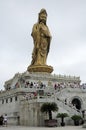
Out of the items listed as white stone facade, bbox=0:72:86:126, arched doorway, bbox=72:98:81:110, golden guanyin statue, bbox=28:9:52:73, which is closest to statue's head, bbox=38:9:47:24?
golden guanyin statue, bbox=28:9:52:73

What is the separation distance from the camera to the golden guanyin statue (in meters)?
66.4

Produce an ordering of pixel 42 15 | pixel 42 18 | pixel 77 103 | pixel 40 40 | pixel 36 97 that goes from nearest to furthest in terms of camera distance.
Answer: pixel 36 97
pixel 77 103
pixel 40 40
pixel 42 15
pixel 42 18

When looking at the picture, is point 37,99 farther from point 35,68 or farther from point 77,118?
point 35,68

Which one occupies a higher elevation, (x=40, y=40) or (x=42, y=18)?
(x=42, y=18)

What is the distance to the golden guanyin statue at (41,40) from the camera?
66438 millimetres

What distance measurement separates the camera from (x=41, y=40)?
66.9 m

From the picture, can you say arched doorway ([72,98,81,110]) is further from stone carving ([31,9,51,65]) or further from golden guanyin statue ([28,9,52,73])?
stone carving ([31,9,51,65])

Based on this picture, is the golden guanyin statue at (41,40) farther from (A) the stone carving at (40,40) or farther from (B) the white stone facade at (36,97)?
(B) the white stone facade at (36,97)

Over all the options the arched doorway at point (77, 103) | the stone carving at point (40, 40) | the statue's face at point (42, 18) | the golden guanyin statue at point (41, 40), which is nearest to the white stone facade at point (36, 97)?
the arched doorway at point (77, 103)

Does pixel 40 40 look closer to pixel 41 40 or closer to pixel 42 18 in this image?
pixel 41 40

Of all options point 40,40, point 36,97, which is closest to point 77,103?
point 36,97

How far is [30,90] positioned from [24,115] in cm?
585

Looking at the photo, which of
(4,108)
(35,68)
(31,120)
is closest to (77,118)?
(31,120)

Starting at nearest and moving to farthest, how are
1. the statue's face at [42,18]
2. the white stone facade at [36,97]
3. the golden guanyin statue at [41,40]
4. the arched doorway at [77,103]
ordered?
1. the white stone facade at [36,97]
2. the arched doorway at [77,103]
3. the golden guanyin statue at [41,40]
4. the statue's face at [42,18]
